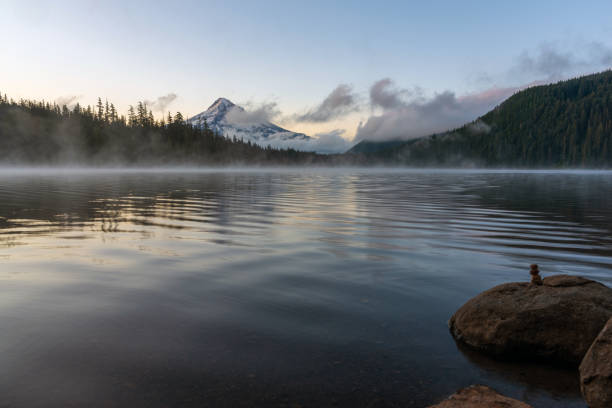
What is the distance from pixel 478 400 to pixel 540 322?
2.14 meters

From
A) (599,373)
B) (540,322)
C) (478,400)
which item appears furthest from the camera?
(540,322)

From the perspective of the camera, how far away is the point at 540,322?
224 inches

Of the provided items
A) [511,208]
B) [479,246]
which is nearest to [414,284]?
[479,246]

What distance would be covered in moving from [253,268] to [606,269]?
8.57 m

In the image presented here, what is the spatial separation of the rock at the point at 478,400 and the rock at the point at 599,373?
2.17 feet

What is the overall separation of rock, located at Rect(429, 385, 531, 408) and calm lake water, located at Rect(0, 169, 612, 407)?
28 centimetres

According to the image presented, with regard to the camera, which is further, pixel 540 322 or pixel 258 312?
pixel 258 312

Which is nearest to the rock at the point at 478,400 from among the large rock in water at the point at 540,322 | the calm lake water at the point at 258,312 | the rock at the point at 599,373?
the calm lake water at the point at 258,312

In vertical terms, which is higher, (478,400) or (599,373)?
(599,373)

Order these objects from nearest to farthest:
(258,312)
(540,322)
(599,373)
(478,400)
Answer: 1. (599,373)
2. (478,400)
3. (540,322)
4. (258,312)

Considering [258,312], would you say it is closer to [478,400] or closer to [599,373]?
[478,400]

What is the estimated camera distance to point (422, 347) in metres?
5.71

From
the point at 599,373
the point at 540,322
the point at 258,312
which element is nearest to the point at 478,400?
the point at 599,373

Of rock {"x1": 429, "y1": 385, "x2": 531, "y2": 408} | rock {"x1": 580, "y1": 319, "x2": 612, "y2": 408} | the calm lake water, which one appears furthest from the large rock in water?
rock {"x1": 429, "y1": 385, "x2": 531, "y2": 408}
